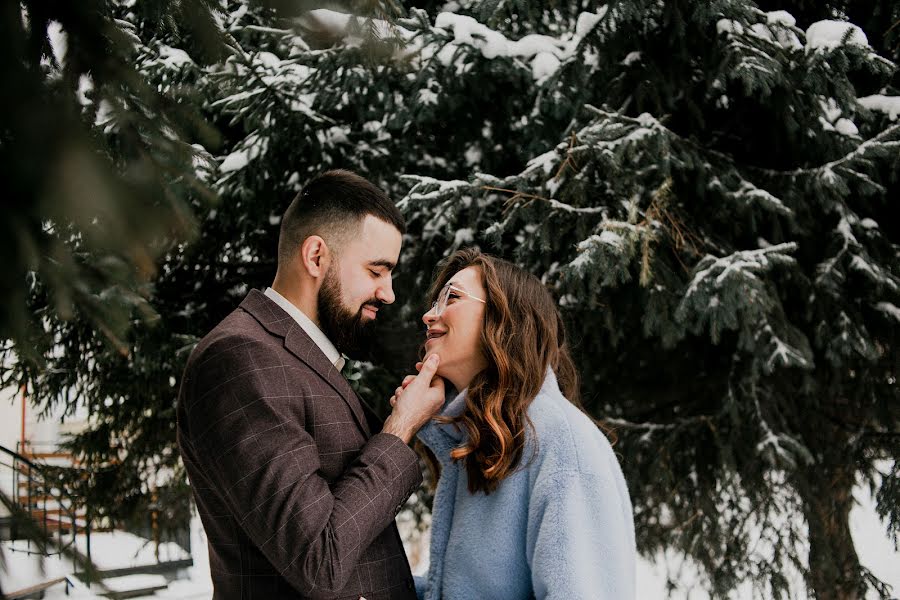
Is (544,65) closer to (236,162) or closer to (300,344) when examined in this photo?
(236,162)

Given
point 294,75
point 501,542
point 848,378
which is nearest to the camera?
point 501,542

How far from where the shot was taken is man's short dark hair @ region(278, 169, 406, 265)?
82.4 inches

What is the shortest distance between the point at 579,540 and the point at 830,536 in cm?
401

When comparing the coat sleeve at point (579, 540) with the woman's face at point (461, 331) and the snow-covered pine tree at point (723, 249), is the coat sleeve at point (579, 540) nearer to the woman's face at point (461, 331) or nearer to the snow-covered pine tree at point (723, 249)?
the woman's face at point (461, 331)

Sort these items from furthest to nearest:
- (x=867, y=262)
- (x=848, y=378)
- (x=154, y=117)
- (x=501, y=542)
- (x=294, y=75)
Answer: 1. (x=848, y=378)
2. (x=294, y=75)
3. (x=867, y=262)
4. (x=501, y=542)
5. (x=154, y=117)

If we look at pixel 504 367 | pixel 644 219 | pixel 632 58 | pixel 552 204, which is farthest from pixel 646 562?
pixel 504 367

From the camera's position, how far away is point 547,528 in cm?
167

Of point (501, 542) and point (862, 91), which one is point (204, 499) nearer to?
point (501, 542)

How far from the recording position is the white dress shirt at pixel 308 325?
2.03m

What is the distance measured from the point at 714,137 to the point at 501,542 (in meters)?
3.32

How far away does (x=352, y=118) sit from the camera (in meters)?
4.68

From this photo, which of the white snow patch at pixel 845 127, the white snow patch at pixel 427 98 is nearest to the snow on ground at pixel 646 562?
the white snow patch at pixel 845 127

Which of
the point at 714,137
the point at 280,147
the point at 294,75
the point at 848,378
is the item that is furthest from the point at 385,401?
the point at 848,378

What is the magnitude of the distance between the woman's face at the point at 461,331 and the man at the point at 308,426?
2.5 inches
